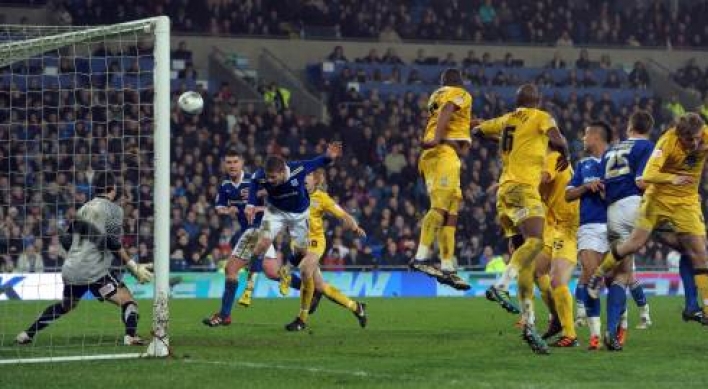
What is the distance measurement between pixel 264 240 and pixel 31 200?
5.55 metres

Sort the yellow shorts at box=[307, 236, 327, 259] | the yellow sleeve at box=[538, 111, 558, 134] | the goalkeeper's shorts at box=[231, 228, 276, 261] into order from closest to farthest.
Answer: the yellow sleeve at box=[538, 111, 558, 134], the goalkeeper's shorts at box=[231, 228, 276, 261], the yellow shorts at box=[307, 236, 327, 259]

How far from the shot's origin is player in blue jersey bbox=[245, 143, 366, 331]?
17.4m

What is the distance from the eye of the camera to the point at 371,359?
1266cm

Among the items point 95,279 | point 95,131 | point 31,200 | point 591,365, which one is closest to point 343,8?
point 95,131

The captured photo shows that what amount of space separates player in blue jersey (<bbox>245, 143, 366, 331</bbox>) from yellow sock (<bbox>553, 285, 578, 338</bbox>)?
412 centimetres

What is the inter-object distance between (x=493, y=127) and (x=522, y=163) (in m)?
0.56

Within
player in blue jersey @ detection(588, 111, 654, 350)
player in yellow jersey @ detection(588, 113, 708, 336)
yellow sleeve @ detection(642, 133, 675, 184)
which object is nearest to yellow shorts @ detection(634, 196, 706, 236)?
player in yellow jersey @ detection(588, 113, 708, 336)

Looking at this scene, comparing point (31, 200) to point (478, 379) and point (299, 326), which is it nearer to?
point (299, 326)

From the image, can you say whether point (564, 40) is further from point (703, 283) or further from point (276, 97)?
point (703, 283)

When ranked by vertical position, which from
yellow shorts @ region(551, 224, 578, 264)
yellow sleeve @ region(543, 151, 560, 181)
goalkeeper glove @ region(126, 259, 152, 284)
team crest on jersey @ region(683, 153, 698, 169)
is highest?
team crest on jersey @ region(683, 153, 698, 169)

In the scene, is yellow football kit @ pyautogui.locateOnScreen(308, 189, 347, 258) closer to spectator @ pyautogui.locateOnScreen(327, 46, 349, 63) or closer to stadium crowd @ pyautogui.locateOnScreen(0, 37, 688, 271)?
stadium crowd @ pyautogui.locateOnScreen(0, 37, 688, 271)

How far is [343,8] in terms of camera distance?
40.2m

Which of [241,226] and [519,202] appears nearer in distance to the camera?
[519,202]

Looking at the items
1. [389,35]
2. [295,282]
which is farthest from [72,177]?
[389,35]
